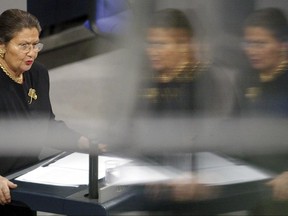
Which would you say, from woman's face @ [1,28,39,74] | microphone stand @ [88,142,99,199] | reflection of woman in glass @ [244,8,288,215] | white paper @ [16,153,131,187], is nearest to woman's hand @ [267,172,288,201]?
reflection of woman in glass @ [244,8,288,215]

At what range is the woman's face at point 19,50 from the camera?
1107 mm

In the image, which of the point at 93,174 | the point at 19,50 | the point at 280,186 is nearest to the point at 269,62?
the point at 280,186

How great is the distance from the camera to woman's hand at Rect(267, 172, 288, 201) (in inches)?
21.8

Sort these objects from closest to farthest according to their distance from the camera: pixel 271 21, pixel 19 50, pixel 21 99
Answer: pixel 271 21 → pixel 21 99 → pixel 19 50

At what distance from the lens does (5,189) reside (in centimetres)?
120

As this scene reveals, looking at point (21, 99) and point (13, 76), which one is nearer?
point (21, 99)

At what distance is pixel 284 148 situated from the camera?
0.56 meters

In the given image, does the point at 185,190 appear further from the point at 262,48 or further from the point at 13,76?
the point at 13,76

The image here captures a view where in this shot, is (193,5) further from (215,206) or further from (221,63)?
(215,206)

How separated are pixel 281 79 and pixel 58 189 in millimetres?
893

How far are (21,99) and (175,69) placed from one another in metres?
0.54

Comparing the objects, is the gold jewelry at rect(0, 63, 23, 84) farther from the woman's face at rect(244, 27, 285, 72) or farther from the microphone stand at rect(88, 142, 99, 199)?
the woman's face at rect(244, 27, 285, 72)

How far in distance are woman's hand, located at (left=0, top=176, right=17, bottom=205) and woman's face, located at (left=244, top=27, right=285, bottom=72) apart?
0.77m

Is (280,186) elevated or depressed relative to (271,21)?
depressed
